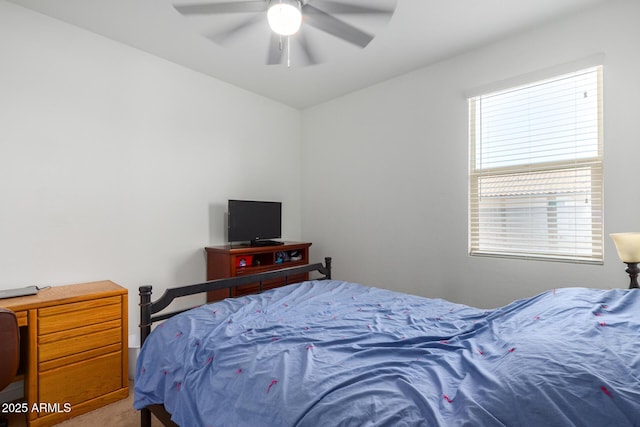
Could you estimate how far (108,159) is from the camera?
262 cm

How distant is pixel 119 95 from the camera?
269 cm

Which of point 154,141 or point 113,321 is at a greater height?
point 154,141

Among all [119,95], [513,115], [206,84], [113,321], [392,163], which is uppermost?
[206,84]

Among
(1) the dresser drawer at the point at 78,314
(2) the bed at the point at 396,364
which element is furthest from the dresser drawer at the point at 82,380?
(2) the bed at the point at 396,364

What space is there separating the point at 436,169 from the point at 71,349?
319cm

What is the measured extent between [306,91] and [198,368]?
319 cm

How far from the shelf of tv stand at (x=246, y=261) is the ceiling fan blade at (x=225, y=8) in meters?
2.03

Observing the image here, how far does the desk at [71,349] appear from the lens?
185cm

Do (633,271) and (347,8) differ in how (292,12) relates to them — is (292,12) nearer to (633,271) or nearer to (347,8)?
(347,8)

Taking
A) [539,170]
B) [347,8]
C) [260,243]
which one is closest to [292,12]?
[347,8]

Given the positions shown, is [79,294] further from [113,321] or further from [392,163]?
[392,163]

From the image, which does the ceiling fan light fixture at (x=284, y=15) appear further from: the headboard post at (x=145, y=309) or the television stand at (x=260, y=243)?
the television stand at (x=260, y=243)

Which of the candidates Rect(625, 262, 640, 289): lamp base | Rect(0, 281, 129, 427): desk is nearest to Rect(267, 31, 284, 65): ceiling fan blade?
Rect(0, 281, 129, 427): desk

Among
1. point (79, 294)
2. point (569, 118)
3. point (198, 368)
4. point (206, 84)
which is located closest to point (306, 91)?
point (206, 84)
